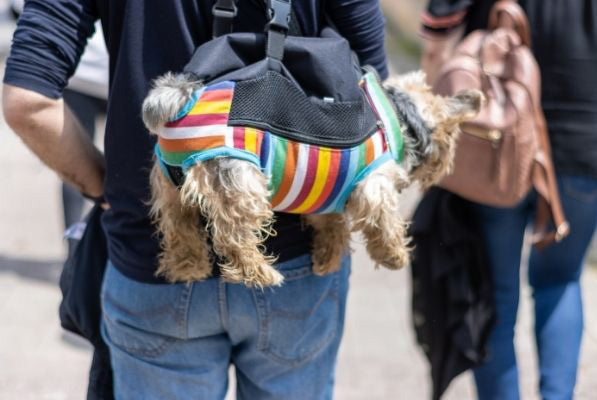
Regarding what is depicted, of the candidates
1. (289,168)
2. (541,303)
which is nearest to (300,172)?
(289,168)

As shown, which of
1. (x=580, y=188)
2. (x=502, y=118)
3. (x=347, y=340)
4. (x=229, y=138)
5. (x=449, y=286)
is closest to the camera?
(x=229, y=138)

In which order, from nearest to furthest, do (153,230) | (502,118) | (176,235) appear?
(176,235) < (153,230) < (502,118)

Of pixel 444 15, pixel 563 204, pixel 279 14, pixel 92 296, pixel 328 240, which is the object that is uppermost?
pixel 279 14

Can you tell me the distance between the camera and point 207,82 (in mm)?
1572

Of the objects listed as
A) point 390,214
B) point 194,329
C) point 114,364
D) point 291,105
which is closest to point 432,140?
point 390,214

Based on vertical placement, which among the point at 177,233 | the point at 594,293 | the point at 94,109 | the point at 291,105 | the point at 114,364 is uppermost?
the point at 291,105

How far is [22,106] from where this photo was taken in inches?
67.8

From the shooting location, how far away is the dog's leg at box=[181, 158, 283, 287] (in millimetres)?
1518

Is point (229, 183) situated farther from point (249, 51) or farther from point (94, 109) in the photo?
point (94, 109)

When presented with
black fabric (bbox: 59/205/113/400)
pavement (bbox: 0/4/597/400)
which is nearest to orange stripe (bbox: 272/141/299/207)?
black fabric (bbox: 59/205/113/400)

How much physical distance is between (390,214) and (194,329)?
518 millimetres

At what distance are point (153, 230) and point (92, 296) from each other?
403 millimetres

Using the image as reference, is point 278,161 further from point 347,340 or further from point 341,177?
point 347,340

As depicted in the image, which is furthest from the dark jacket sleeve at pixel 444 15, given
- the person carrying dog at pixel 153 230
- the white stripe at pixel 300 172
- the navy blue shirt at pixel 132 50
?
the white stripe at pixel 300 172
